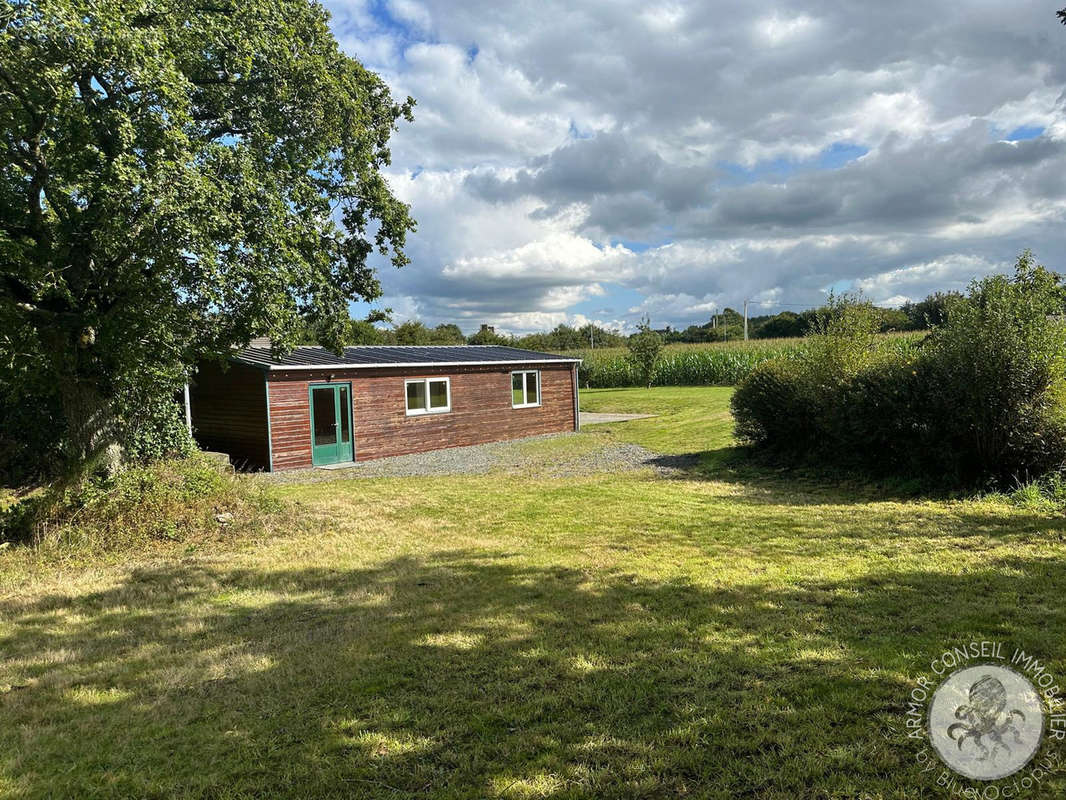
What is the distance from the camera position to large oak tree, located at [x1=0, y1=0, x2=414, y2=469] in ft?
20.7

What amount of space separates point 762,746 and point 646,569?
312 centimetres

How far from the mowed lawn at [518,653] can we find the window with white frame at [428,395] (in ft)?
31.2

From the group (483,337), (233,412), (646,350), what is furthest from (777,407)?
(483,337)

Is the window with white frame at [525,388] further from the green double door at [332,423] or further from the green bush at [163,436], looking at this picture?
the green bush at [163,436]

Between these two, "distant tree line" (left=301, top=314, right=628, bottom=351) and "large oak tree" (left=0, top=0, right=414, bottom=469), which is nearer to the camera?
"large oak tree" (left=0, top=0, right=414, bottom=469)

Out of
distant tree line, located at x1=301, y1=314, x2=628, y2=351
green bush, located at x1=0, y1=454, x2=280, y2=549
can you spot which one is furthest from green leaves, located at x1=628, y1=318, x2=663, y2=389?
green bush, located at x1=0, y1=454, x2=280, y2=549

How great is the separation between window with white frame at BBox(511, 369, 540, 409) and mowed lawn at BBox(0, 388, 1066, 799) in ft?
42.0

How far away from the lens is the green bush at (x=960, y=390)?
9094 millimetres

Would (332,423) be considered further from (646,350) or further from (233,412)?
(646,350)

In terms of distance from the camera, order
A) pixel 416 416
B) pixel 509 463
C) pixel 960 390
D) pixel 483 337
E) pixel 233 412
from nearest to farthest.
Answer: pixel 960 390, pixel 509 463, pixel 233 412, pixel 416 416, pixel 483 337

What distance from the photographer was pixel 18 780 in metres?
3.04

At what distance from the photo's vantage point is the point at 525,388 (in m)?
21.2

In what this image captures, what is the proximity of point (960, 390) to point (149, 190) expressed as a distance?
11.0 m

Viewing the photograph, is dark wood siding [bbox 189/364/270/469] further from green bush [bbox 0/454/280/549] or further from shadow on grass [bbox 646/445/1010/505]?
shadow on grass [bbox 646/445/1010/505]
